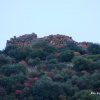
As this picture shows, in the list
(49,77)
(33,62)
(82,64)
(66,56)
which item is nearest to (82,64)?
(82,64)

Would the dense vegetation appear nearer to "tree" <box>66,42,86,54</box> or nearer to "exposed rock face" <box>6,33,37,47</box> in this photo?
"tree" <box>66,42,86,54</box>

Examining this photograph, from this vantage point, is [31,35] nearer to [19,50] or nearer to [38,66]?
[19,50]

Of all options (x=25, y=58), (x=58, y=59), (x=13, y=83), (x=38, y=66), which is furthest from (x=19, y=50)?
(x=13, y=83)

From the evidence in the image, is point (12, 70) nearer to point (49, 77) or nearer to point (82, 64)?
point (49, 77)

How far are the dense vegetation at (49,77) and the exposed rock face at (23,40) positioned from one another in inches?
298

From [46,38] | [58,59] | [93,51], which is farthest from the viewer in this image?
[46,38]

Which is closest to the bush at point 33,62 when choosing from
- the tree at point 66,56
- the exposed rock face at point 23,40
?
the tree at point 66,56

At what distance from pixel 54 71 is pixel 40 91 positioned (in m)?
7.56

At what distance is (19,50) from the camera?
51.9 meters

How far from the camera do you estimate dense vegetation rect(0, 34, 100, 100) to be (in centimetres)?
3081

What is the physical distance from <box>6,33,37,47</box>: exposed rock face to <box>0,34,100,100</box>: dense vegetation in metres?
7.57

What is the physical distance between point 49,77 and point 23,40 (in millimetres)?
26003

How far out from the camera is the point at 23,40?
60.7 meters

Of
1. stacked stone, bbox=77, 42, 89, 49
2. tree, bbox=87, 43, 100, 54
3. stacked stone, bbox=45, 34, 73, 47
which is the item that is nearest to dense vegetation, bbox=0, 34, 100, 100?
tree, bbox=87, 43, 100, 54
